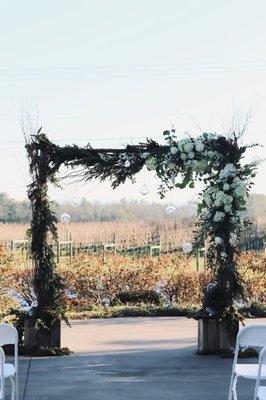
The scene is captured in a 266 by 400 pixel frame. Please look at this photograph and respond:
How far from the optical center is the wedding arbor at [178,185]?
8.69m

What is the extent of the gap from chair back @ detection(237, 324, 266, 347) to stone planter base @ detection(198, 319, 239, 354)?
4.28 m

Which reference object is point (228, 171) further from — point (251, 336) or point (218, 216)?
point (251, 336)

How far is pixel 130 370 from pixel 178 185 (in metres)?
2.16

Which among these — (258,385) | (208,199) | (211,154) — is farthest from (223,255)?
(258,385)

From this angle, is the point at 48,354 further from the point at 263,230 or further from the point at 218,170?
the point at 263,230

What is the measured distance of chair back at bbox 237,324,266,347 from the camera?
4543mm

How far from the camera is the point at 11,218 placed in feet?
114

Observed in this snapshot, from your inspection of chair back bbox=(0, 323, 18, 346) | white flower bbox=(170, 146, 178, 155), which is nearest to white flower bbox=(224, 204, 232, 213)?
white flower bbox=(170, 146, 178, 155)

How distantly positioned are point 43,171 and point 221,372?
2.95 m

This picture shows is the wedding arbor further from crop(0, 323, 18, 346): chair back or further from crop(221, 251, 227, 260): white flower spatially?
crop(0, 323, 18, 346): chair back

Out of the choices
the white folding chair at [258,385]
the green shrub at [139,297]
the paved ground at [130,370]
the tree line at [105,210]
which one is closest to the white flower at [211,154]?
the paved ground at [130,370]

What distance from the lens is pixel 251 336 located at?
4566 mm

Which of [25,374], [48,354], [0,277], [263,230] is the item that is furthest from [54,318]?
[263,230]

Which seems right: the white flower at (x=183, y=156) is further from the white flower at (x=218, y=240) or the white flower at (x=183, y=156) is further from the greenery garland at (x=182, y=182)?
the white flower at (x=218, y=240)
